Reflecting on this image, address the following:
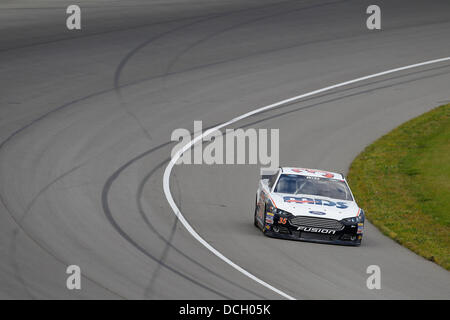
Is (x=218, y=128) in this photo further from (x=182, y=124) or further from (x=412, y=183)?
(x=412, y=183)

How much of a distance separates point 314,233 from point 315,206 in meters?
0.54

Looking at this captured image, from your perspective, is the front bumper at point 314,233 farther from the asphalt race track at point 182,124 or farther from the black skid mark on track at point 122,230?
the black skid mark on track at point 122,230

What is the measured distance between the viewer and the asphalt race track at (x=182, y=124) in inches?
513

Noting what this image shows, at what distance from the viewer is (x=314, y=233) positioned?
15742mm

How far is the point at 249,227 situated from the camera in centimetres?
1683

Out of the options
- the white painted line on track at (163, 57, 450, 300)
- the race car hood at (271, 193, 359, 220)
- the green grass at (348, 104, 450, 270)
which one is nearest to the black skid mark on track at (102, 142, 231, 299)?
the white painted line on track at (163, 57, 450, 300)

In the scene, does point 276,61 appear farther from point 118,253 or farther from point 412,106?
point 118,253

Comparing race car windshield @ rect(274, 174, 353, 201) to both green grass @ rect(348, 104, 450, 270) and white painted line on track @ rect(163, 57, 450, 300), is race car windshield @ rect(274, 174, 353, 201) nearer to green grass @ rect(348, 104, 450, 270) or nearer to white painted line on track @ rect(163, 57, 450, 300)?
green grass @ rect(348, 104, 450, 270)

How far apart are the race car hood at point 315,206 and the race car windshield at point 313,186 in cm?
26

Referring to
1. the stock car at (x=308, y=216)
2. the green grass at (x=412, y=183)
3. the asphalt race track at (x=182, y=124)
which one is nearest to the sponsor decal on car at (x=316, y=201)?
the stock car at (x=308, y=216)

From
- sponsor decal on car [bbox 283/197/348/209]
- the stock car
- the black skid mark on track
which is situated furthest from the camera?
sponsor decal on car [bbox 283/197/348/209]

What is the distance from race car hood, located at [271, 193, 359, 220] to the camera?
1566cm

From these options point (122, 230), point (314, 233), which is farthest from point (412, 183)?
point (122, 230)

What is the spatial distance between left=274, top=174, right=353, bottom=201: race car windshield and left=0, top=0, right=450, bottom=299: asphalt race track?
3.60 feet
